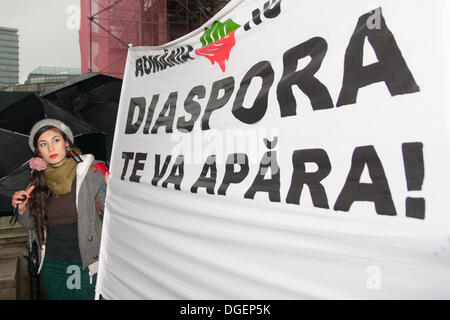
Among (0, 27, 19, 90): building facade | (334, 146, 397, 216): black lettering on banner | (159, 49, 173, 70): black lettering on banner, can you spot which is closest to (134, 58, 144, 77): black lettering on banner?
(159, 49, 173, 70): black lettering on banner

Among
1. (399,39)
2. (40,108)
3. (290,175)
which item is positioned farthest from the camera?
(40,108)

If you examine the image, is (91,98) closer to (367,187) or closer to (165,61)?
(165,61)

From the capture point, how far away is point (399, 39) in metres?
1.16

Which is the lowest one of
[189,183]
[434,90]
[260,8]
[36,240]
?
[36,240]

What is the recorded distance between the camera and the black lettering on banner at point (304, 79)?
4.59ft

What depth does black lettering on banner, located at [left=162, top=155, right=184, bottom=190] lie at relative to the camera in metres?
2.01

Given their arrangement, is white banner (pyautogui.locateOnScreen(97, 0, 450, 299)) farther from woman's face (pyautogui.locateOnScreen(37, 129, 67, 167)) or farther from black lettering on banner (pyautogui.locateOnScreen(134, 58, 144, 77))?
woman's face (pyautogui.locateOnScreen(37, 129, 67, 167))

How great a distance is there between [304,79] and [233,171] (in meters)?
0.53

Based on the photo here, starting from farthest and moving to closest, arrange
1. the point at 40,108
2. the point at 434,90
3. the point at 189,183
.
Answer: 1. the point at 40,108
2. the point at 189,183
3. the point at 434,90

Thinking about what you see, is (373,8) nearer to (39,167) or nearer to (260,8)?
(260,8)

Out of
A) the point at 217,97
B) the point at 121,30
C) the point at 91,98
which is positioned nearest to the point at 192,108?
the point at 217,97

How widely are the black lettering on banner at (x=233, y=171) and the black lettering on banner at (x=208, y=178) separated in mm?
69

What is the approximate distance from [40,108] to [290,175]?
113 inches
